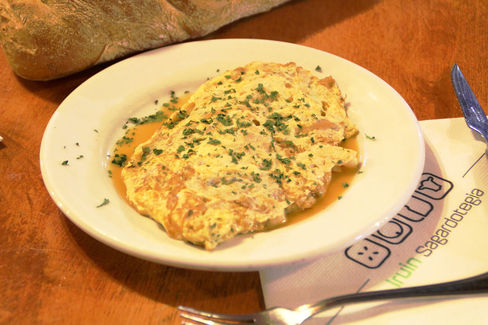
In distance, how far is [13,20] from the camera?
6.84 ft

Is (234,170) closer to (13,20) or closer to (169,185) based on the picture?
(169,185)

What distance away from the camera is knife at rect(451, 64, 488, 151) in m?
1.93

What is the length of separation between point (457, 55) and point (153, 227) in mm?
2390

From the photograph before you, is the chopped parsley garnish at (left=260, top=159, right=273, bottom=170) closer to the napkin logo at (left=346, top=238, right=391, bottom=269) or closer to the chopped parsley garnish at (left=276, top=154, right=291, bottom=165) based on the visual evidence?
the chopped parsley garnish at (left=276, top=154, right=291, bottom=165)

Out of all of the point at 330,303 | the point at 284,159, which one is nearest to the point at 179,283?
the point at 330,303

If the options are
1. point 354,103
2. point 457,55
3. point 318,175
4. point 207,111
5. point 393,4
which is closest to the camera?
point 318,175

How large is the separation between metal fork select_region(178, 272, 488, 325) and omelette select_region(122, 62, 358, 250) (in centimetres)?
22

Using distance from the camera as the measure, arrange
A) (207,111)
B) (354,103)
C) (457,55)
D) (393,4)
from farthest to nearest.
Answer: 1. (393,4)
2. (457,55)
3. (354,103)
4. (207,111)

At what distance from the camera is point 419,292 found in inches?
49.1

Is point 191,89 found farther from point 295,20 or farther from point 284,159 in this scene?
point 295,20

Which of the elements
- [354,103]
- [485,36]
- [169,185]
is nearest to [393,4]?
[485,36]

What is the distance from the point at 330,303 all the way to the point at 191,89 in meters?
1.50

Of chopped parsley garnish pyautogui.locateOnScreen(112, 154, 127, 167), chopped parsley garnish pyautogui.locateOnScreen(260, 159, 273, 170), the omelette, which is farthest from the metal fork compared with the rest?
chopped parsley garnish pyautogui.locateOnScreen(112, 154, 127, 167)

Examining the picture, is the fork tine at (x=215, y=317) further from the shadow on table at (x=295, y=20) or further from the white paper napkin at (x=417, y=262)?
the shadow on table at (x=295, y=20)
